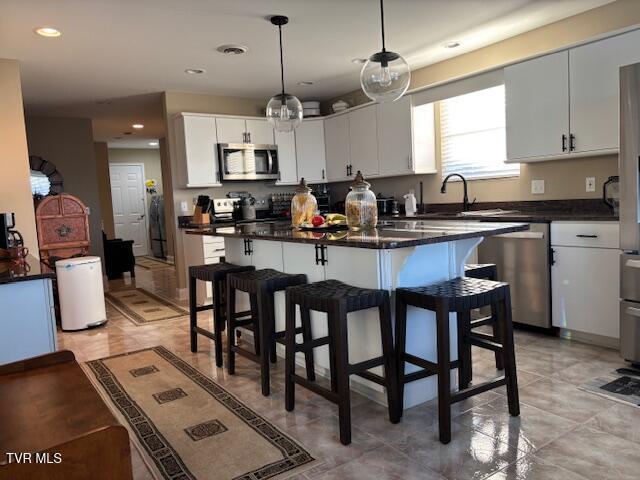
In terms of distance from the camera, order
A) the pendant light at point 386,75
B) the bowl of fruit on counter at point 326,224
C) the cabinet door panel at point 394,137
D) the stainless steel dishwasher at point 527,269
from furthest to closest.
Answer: the cabinet door panel at point 394,137, the stainless steel dishwasher at point 527,269, the bowl of fruit on counter at point 326,224, the pendant light at point 386,75

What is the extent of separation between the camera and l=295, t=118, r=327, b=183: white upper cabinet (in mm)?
6055

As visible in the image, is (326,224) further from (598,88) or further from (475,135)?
(475,135)

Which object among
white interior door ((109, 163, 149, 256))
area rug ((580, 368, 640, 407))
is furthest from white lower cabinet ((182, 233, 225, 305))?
white interior door ((109, 163, 149, 256))

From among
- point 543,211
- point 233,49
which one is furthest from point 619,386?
point 233,49

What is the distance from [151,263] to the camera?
9.39 metres

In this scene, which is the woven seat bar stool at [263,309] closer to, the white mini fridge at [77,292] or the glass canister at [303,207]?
the glass canister at [303,207]

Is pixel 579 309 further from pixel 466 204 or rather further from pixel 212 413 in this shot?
pixel 212 413

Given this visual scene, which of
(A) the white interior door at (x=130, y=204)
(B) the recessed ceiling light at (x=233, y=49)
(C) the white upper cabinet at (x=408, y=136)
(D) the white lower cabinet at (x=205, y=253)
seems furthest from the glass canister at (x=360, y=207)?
(A) the white interior door at (x=130, y=204)

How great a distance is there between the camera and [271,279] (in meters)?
2.76

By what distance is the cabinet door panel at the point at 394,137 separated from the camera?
4.95 meters

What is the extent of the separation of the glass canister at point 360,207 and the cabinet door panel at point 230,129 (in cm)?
312

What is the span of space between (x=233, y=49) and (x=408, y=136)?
1.95 m

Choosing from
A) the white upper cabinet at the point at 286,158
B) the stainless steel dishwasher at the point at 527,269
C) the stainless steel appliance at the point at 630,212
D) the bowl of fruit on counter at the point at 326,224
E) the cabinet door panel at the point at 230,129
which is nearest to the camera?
the stainless steel appliance at the point at 630,212

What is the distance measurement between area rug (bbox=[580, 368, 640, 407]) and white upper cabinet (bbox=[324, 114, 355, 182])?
3732 mm
